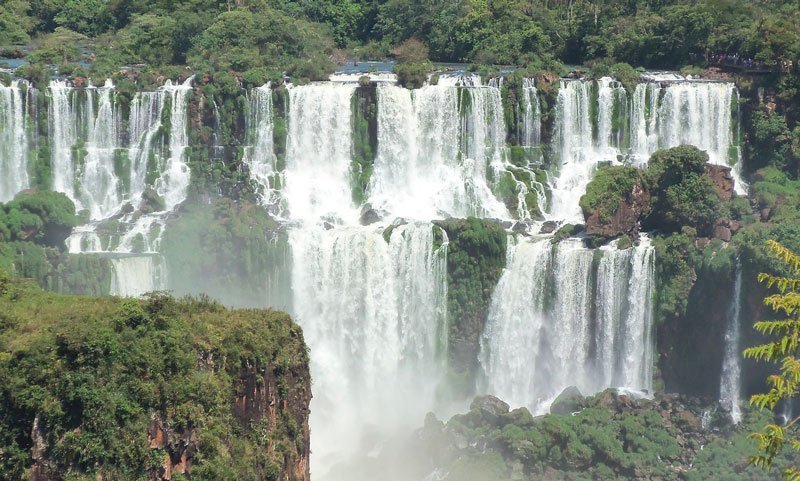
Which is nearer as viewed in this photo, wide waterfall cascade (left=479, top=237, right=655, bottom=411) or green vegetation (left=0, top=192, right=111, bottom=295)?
green vegetation (left=0, top=192, right=111, bottom=295)

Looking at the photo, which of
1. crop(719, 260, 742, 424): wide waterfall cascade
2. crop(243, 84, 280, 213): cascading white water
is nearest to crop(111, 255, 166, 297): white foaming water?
crop(243, 84, 280, 213): cascading white water

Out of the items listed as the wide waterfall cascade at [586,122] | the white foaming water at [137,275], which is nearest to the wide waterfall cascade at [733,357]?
the wide waterfall cascade at [586,122]

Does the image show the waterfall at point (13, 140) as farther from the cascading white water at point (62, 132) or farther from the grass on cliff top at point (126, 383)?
the grass on cliff top at point (126, 383)

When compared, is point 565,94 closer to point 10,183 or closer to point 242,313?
point 10,183

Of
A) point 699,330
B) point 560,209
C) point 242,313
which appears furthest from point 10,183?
point 242,313

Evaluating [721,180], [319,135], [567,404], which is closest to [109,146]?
[319,135]

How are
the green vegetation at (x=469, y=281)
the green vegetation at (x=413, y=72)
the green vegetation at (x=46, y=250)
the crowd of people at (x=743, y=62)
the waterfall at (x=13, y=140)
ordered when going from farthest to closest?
the crowd of people at (x=743, y=62)
the green vegetation at (x=413, y=72)
the waterfall at (x=13, y=140)
the green vegetation at (x=469, y=281)
the green vegetation at (x=46, y=250)

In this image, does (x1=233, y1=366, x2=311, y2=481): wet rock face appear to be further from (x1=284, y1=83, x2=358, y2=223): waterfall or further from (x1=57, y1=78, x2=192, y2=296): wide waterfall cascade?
(x1=284, y1=83, x2=358, y2=223): waterfall
